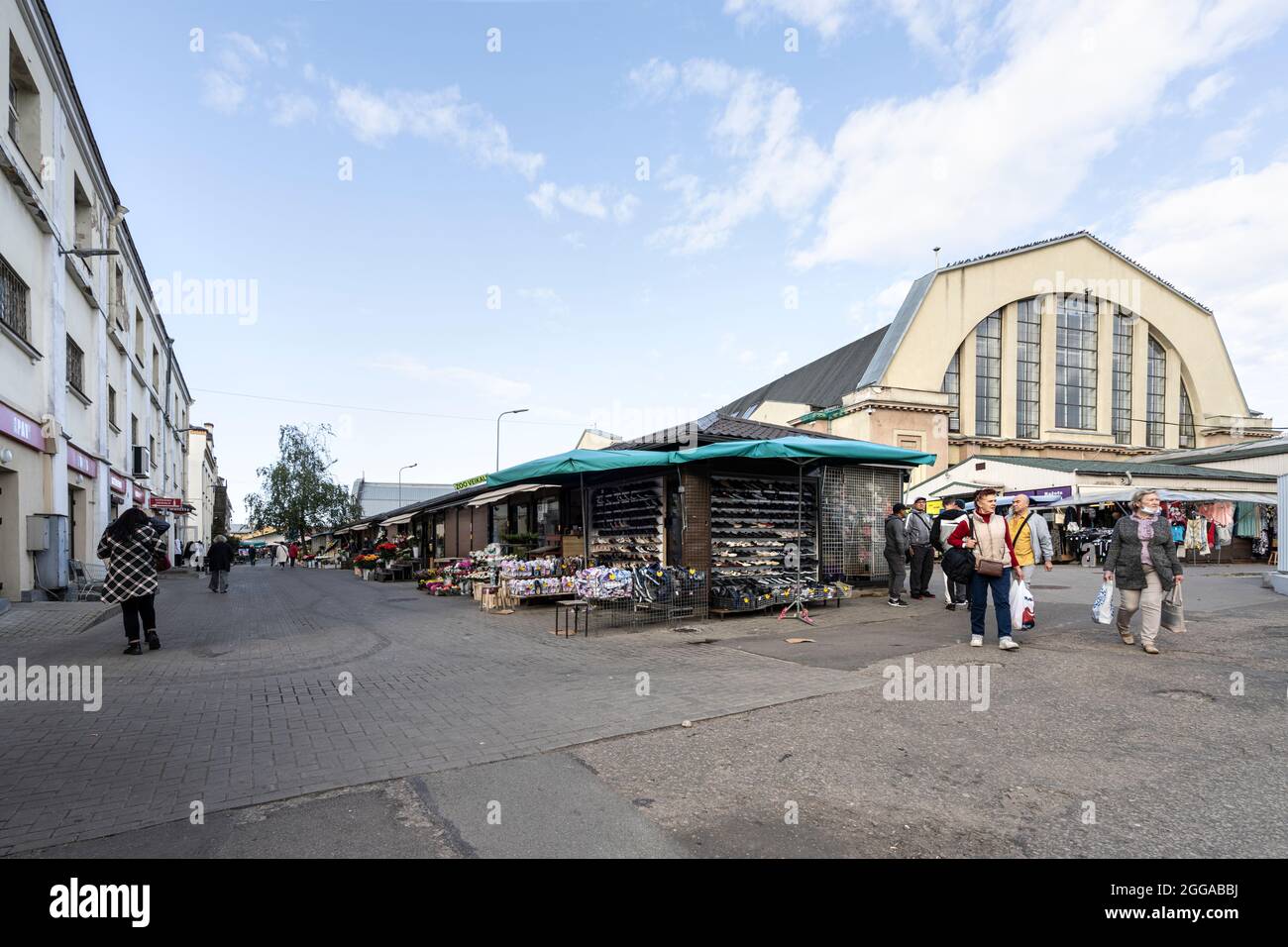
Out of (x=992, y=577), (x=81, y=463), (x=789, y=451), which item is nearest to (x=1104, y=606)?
(x=992, y=577)

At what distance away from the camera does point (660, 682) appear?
21.8 ft

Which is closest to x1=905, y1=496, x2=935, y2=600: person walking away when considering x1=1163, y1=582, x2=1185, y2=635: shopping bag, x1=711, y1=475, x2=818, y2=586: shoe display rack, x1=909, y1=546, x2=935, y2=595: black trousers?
x1=909, y1=546, x2=935, y2=595: black trousers

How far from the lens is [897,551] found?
40.9 ft

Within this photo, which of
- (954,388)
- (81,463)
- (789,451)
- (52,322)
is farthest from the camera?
(954,388)

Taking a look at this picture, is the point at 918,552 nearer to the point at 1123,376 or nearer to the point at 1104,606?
the point at 1104,606

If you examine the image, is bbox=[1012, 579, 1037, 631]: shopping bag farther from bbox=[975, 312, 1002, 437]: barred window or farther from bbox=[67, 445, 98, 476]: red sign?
bbox=[975, 312, 1002, 437]: barred window

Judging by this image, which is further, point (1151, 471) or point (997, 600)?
point (1151, 471)

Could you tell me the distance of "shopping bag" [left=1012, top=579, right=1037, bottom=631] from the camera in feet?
26.3

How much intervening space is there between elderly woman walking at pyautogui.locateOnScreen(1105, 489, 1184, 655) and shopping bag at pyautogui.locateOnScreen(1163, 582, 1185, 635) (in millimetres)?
80

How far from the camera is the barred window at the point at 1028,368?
4244cm

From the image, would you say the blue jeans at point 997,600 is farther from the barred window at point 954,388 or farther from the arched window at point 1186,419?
the arched window at point 1186,419

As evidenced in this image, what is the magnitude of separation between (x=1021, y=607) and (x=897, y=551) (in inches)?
175

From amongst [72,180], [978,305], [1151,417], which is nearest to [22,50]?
[72,180]
